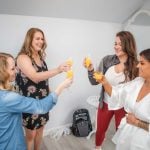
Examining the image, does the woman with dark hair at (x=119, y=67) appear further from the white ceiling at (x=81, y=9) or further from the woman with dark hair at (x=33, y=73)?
the white ceiling at (x=81, y=9)

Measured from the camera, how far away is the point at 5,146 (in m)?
1.34

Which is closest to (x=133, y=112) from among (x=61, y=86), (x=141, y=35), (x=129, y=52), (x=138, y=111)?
(x=138, y=111)

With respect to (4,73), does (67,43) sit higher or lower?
higher

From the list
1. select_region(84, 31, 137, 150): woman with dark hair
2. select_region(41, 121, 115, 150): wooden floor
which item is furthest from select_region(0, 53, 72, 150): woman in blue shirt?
select_region(41, 121, 115, 150): wooden floor

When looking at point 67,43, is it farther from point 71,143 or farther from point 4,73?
point 4,73

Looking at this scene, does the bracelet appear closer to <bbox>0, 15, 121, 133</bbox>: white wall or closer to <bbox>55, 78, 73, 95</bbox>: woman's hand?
<bbox>55, 78, 73, 95</bbox>: woman's hand

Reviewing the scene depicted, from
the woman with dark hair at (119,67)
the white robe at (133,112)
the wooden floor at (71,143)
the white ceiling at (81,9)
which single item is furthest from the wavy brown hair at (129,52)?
the wooden floor at (71,143)

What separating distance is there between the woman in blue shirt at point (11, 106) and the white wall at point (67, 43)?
112 cm

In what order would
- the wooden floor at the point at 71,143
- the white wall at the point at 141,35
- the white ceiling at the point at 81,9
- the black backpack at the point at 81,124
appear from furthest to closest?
the white wall at the point at 141,35 < the black backpack at the point at 81,124 < the wooden floor at the point at 71,143 < the white ceiling at the point at 81,9

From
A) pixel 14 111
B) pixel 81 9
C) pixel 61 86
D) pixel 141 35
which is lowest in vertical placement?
pixel 14 111

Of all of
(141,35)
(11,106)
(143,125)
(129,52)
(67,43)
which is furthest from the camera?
(141,35)

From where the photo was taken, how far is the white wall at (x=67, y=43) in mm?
2365

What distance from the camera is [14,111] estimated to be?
1.29 metres

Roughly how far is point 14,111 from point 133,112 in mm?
809
